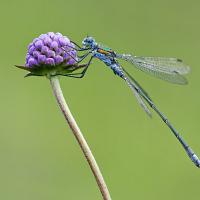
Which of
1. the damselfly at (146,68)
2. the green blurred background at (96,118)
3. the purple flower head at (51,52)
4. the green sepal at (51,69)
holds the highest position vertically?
the green blurred background at (96,118)

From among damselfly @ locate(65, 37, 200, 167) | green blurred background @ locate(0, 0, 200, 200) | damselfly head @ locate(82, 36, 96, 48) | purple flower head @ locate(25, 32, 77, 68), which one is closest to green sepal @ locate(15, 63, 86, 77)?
purple flower head @ locate(25, 32, 77, 68)

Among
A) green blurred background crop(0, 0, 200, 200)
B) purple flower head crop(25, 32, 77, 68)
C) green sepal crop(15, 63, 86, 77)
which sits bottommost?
green sepal crop(15, 63, 86, 77)

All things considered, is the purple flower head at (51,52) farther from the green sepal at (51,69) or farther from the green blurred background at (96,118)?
the green blurred background at (96,118)

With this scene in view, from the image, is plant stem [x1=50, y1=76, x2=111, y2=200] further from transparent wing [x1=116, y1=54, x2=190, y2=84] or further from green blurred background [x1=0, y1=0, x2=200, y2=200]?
green blurred background [x1=0, y1=0, x2=200, y2=200]

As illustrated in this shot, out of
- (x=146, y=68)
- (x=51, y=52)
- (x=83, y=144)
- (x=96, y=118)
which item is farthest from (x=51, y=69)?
(x=96, y=118)

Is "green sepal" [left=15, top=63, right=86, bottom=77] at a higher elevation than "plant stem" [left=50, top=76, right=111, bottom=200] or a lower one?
higher

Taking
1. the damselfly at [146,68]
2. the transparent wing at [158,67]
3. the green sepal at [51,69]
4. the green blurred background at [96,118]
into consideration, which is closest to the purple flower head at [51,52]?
the green sepal at [51,69]

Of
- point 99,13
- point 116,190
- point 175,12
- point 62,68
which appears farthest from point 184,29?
point 62,68

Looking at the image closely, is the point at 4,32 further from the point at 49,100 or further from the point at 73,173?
the point at 73,173
